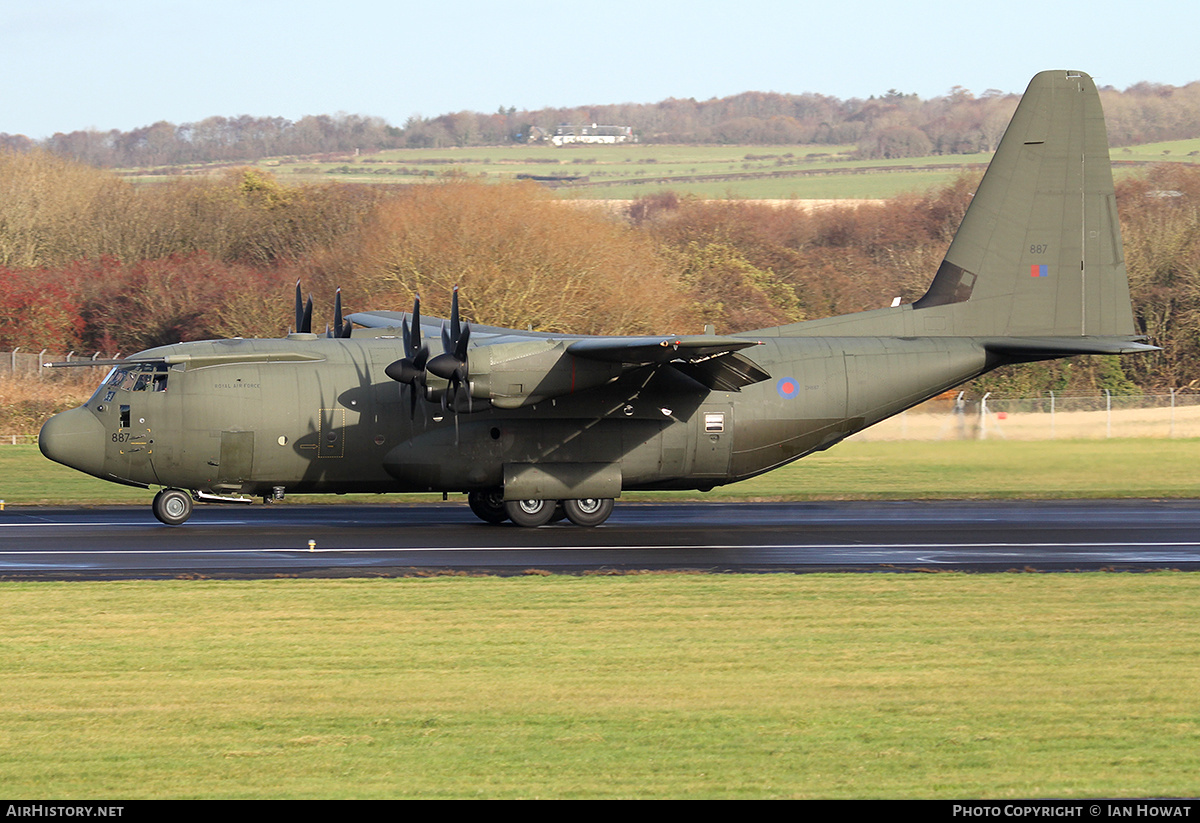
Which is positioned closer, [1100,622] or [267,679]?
[267,679]

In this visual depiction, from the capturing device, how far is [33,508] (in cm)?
2791

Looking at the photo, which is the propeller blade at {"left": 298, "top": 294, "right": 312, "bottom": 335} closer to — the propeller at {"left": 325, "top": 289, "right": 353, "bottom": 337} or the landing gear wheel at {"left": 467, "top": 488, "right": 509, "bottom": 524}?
the propeller at {"left": 325, "top": 289, "right": 353, "bottom": 337}

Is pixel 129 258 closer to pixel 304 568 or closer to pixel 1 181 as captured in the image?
pixel 1 181

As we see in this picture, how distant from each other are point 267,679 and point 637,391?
42.8ft

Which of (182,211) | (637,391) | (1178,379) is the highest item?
(182,211)

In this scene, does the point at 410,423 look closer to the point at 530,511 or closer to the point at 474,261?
the point at 530,511

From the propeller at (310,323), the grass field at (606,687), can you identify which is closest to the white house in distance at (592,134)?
the propeller at (310,323)

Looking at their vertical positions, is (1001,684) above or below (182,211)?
below

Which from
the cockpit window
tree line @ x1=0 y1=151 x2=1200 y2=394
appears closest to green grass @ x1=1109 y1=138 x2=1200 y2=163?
tree line @ x1=0 y1=151 x2=1200 y2=394

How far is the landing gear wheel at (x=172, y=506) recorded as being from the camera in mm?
24297

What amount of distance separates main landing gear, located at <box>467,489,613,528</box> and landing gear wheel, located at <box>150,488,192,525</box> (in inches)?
227

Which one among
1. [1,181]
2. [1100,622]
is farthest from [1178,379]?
[1,181]
